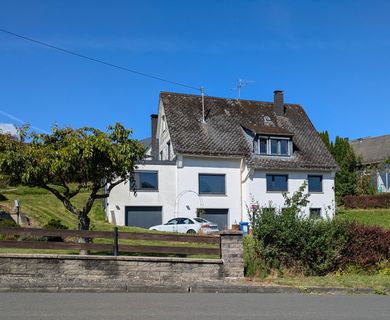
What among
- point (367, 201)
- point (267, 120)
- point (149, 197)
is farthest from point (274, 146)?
point (149, 197)

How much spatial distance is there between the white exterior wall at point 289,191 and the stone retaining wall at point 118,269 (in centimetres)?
2025

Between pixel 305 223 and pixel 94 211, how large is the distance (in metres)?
22.2

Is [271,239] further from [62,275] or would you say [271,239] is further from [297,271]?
[62,275]

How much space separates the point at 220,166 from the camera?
34281 millimetres

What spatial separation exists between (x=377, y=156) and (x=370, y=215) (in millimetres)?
24549

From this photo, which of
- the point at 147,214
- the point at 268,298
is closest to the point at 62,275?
the point at 268,298

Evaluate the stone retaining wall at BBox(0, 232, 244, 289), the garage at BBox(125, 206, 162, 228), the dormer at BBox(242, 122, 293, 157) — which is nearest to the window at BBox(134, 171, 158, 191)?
the garage at BBox(125, 206, 162, 228)

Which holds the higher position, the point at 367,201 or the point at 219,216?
the point at 367,201

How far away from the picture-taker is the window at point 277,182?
35094mm

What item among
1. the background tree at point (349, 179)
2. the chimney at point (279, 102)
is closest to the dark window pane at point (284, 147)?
the chimney at point (279, 102)

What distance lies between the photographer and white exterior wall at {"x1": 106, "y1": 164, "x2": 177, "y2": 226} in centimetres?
3155

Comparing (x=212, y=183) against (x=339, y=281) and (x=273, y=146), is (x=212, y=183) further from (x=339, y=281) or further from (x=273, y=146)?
(x=339, y=281)

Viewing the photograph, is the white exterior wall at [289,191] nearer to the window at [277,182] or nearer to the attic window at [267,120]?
the window at [277,182]

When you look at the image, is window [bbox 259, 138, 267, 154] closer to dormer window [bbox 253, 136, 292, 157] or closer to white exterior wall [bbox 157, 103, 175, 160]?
dormer window [bbox 253, 136, 292, 157]
